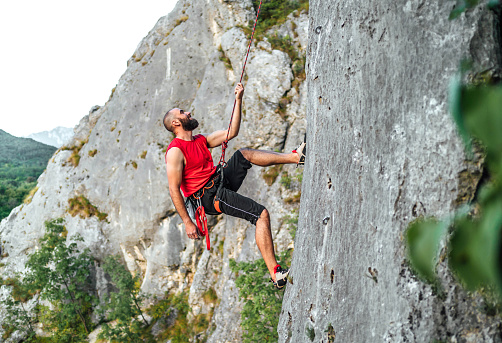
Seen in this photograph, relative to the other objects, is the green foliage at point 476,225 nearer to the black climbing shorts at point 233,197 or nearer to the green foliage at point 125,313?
Result: the black climbing shorts at point 233,197

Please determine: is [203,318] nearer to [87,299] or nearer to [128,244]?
[128,244]

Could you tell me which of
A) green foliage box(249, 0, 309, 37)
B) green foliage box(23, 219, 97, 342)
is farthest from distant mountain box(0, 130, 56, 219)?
green foliage box(249, 0, 309, 37)

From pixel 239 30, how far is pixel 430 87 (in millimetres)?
13640

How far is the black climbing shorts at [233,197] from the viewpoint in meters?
4.54

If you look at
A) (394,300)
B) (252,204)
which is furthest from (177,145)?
(394,300)

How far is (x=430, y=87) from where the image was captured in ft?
6.19

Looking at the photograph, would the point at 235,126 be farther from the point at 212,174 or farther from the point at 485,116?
the point at 485,116

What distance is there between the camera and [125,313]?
13.9 metres

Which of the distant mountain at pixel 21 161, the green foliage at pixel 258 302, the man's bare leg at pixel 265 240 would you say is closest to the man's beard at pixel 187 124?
the man's bare leg at pixel 265 240

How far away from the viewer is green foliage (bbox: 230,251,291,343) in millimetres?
6867

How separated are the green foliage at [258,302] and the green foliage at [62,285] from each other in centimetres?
1187

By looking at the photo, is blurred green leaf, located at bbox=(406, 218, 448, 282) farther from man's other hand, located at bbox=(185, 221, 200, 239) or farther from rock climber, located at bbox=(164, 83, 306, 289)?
man's other hand, located at bbox=(185, 221, 200, 239)

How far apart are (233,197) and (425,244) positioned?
4.21m

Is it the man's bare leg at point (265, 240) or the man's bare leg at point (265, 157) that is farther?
the man's bare leg at point (265, 157)
